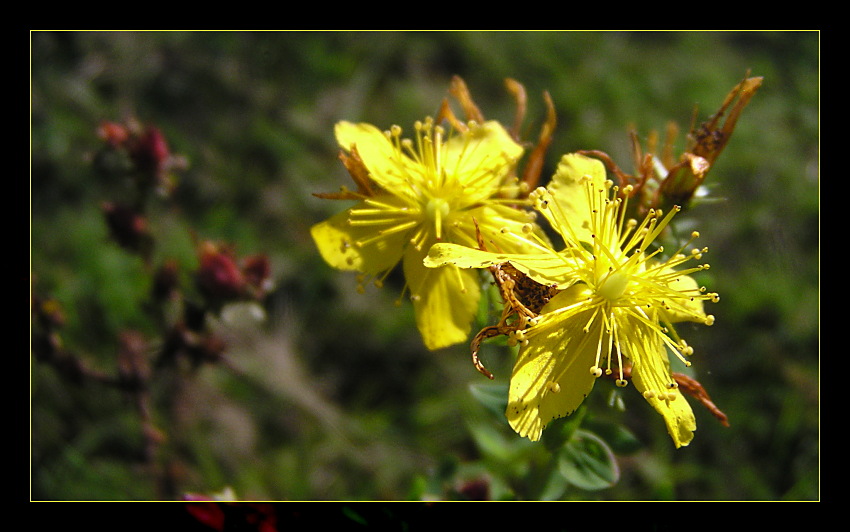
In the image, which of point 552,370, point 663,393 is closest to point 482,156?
point 552,370

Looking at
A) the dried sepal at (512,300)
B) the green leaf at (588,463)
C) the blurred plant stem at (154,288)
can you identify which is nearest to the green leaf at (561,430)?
the green leaf at (588,463)

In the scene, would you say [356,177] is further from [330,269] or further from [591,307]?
[330,269]

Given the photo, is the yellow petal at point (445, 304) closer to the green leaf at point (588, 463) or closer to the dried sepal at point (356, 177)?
the dried sepal at point (356, 177)

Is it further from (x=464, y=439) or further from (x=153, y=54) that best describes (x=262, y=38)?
(x=464, y=439)

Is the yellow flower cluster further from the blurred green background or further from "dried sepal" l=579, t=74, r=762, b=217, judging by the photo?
the blurred green background

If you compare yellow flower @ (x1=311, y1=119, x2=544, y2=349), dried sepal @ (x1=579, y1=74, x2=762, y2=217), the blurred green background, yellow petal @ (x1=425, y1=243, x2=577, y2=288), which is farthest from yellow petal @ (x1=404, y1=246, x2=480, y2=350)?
the blurred green background

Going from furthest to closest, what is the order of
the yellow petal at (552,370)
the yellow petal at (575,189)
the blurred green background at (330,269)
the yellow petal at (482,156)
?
the blurred green background at (330,269)
the yellow petal at (482,156)
the yellow petal at (575,189)
the yellow petal at (552,370)
